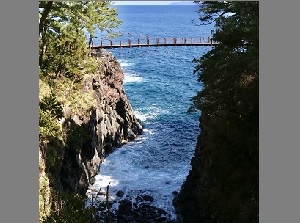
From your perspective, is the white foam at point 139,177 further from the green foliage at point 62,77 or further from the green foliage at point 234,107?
the green foliage at point 234,107

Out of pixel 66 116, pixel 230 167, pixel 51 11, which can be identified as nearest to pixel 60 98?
pixel 66 116

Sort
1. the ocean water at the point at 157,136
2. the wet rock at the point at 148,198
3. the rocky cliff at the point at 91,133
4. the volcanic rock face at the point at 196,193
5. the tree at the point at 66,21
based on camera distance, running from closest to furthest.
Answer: the tree at the point at 66,21
the volcanic rock face at the point at 196,193
the rocky cliff at the point at 91,133
the wet rock at the point at 148,198
the ocean water at the point at 157,136

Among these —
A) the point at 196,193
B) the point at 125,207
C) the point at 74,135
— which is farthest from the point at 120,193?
the point at 74,135

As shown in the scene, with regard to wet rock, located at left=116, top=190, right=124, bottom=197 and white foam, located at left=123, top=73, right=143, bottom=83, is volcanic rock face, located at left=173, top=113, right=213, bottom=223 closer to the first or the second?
wet rock, located at left=116, top=190, right=124, bottom=197

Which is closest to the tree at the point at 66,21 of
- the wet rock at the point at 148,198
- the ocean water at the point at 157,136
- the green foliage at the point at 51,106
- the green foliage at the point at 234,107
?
the green foliage at the point at 51,106

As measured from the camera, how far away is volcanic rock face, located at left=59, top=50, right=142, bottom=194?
2920 centimetres

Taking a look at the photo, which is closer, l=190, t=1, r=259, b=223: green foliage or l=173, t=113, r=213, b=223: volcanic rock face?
l=190, t=1, r=259, b=223: green foliage

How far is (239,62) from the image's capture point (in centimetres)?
1588

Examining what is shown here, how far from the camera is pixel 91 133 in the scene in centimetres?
3397

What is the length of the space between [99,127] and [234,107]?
70.3ft

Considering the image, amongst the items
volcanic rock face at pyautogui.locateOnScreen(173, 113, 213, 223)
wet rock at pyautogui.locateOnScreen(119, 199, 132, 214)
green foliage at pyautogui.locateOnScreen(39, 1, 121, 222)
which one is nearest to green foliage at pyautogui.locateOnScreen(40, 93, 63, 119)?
green foliage at pyautogui.locateOnScreen(39, 1, 121, 222)

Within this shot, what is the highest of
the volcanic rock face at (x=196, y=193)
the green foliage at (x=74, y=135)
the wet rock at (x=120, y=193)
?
the green foliage at (x=74, y=135)

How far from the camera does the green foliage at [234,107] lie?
15.9m

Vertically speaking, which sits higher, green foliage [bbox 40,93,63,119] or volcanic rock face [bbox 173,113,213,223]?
green foliage [bbox 40,93,63,119]
